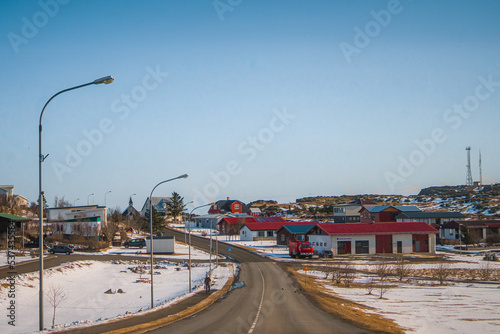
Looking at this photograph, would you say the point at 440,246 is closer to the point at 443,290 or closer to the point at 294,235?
the point at 294,235

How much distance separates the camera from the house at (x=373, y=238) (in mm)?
75562

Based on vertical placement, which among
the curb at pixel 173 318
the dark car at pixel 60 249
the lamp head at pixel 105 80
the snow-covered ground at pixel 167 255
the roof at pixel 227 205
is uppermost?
the lamp head at pixel 105 80

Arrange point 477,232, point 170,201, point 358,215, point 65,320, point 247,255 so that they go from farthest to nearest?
point 170,201
point 358,215
point 477,232
point 247,255
point 65,320

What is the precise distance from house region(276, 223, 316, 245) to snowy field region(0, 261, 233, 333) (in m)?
28.8

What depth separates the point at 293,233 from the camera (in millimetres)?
86938

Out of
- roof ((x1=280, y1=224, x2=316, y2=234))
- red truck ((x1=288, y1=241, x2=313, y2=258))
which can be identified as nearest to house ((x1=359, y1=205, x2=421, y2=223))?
roof ((x1=280, y1=224, x2=316, y2=234))

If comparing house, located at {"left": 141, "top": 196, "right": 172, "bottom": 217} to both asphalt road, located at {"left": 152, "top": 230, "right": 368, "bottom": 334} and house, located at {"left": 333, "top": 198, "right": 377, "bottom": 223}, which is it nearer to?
house, located at {"left": 333, "top": 198, "right": 377, "bottom": 223}

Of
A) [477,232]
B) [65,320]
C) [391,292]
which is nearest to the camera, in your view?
[65,320]

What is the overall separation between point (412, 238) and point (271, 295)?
50869mm

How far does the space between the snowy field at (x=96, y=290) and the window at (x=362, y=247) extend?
2744 centimetres

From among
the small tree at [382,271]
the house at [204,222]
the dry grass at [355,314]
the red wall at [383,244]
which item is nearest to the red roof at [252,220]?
the house at [204,222]

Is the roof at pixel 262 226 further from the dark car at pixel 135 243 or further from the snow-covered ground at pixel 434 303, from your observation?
the snow-covered ground at pixel 434 303

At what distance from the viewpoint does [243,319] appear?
2550 centimetres

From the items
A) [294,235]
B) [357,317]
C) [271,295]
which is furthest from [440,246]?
[357,317]
